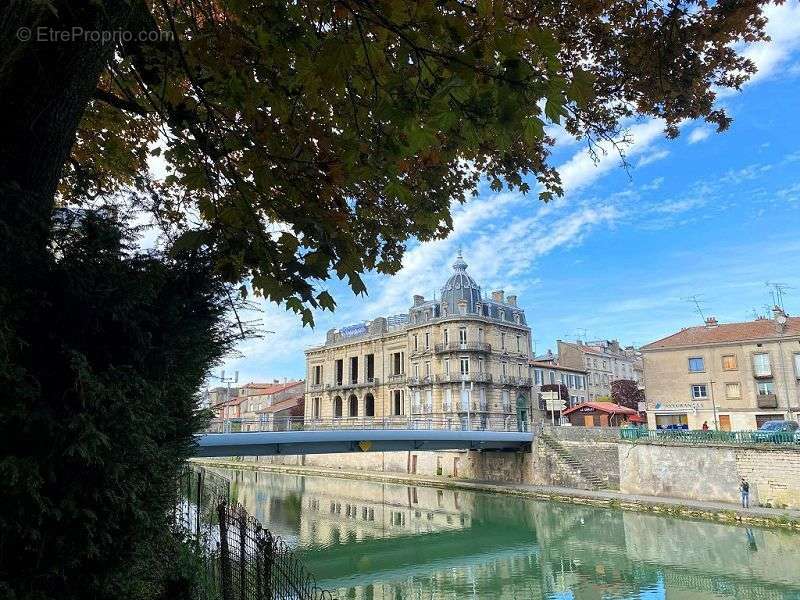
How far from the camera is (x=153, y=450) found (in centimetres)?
359

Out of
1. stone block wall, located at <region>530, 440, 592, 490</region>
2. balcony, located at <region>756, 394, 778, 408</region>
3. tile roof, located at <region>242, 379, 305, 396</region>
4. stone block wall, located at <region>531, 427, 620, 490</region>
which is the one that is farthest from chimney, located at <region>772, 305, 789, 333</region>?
tile roof, located at <region>242, 379, 305, 396</region>

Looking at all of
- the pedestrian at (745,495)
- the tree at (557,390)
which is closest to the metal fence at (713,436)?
the pedestrian at (745,495)

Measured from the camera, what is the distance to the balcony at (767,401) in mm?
33281

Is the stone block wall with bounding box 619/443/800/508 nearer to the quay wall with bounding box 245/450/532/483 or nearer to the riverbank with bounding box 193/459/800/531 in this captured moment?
the riverbank with bounding box 193/459/800/531

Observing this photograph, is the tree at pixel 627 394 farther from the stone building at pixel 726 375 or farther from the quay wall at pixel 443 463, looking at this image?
the quay wall at pixel 443 463

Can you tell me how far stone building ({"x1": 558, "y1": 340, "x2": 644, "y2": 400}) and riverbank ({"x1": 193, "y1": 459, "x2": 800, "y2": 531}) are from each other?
27.9 m

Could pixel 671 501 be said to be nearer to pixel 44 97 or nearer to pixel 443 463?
pixel 443 463

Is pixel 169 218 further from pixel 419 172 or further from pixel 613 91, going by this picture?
pixel 613 91

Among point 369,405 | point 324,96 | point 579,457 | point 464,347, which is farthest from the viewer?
point 369,405

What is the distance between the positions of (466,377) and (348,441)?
19.7m

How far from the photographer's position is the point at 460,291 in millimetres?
45031

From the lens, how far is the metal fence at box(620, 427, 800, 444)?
21.1 m

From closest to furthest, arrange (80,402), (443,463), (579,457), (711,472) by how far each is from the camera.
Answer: (80,402), (711,472), (579,457), (443,463)

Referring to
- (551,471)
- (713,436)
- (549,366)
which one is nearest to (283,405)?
(549,366)
